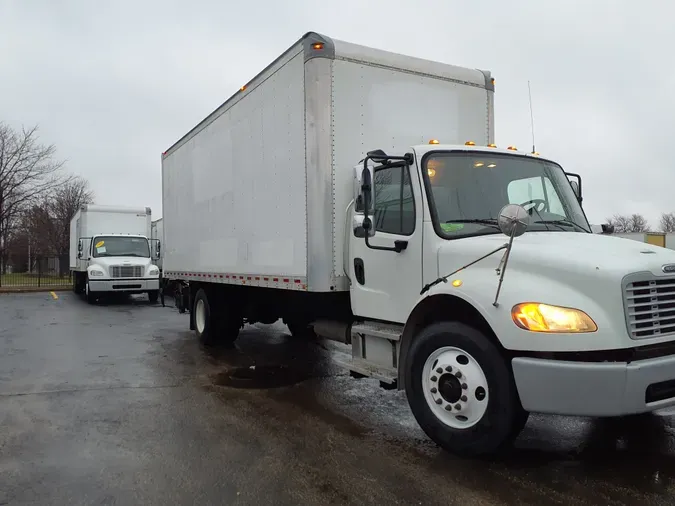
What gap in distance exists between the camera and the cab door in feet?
15.6

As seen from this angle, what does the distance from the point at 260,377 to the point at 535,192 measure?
13.6ft

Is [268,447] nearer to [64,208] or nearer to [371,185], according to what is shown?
[371,185]

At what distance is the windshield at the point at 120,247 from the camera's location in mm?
18889

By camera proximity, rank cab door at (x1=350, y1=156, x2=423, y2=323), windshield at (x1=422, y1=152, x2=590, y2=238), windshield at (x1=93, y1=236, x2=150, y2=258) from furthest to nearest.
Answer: windshield at (x1=93, y1=236, x2=150, y2=258) → cab door at (x1=350, y1=156, x2=423, y2=323) → windshield at (x1=422, y1=152, x2=590, y2=238)

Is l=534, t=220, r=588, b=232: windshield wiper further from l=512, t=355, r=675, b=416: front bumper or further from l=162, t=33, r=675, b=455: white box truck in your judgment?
l=512, t=355, r=675, b=416: front bumper

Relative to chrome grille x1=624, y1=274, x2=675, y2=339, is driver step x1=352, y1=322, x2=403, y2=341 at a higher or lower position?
lower

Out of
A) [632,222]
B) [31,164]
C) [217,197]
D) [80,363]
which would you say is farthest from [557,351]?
[632,222]

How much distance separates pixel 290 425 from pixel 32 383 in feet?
12.7

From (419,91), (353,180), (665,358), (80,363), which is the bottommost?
(80,363)

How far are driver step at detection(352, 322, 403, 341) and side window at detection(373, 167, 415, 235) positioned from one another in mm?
914

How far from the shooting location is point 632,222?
8094 cm

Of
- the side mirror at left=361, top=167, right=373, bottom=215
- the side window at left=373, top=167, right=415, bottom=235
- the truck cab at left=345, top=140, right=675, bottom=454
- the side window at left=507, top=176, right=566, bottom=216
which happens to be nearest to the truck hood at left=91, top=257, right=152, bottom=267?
A: the truck cab at left=345, top=140, right=675, bottom=454

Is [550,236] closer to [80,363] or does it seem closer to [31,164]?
[80,363]

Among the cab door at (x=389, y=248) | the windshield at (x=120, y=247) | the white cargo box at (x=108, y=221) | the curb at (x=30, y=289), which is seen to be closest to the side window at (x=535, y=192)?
the cab door at (x=389, y=248)
